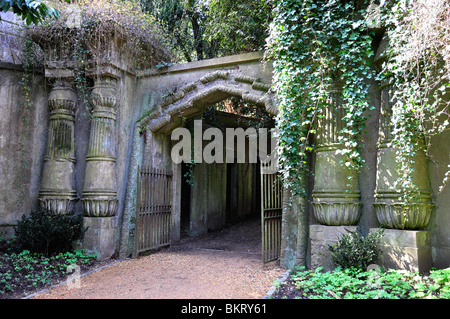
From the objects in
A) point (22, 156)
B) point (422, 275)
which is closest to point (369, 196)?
point (422, 275)

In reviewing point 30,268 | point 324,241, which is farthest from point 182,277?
point 30,268

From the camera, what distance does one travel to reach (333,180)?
5172 mm

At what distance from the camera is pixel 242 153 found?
1211cm

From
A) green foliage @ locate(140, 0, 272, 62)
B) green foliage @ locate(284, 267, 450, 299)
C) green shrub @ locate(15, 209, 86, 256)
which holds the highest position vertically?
green foliage @ locate(140, 0, 272, 62)

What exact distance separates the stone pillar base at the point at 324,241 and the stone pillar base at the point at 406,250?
500 millimetres

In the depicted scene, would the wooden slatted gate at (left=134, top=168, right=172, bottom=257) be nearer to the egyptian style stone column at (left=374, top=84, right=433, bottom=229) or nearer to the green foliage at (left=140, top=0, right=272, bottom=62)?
the green foliage at (left=140, top=0, right=272, bottom=62)

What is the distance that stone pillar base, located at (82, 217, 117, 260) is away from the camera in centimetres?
646

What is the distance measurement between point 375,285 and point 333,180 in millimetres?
1623

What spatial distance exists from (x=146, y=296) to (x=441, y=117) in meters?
4.64

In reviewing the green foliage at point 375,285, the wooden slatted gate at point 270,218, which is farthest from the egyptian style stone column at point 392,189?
the wooden slatted gate at point 270,218

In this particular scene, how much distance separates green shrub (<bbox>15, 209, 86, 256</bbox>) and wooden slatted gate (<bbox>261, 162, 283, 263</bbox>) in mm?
3390

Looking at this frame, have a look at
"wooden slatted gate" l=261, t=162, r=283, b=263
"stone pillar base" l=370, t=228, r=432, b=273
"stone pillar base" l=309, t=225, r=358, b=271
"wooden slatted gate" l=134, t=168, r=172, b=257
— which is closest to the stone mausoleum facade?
"stone pillar base" l=309, t=225, r=358, b=271

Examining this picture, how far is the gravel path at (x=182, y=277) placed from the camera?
4586mm

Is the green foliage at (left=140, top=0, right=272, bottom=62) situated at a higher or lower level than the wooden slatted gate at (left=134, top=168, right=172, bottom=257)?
higher
